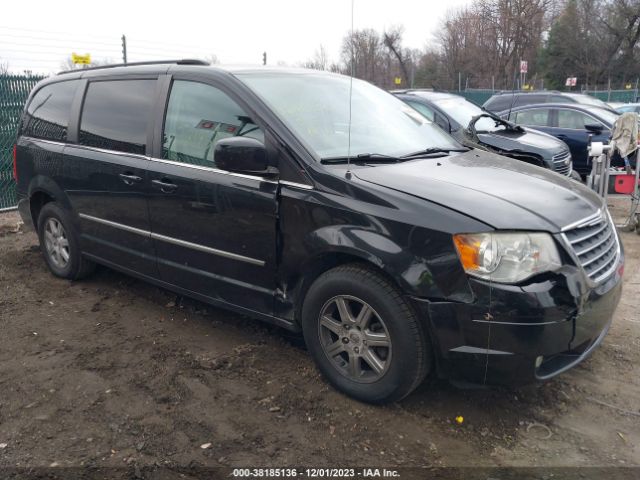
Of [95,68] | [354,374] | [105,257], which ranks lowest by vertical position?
[354,374]

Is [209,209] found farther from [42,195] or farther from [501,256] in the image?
[42,195]

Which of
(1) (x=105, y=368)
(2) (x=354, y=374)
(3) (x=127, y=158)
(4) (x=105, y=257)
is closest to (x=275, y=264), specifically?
(2) (x=354, y=374)

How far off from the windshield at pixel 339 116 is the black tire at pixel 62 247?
2339mm

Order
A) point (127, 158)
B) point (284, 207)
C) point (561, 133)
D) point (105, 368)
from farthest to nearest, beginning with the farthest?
point (561, 133)
point (127, 158)
point (105, 368)
point (284, 207)

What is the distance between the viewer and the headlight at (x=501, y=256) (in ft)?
8.64

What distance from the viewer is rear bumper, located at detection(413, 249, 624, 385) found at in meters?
2.61

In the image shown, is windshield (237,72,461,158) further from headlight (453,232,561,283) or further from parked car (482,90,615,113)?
parked car (482,90,615,113)

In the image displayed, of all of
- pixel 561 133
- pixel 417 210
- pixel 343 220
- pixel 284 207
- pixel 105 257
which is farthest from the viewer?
pixel 561 133

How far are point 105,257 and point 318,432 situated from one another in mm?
2601

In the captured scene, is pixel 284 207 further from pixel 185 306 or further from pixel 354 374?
pixel 185 306

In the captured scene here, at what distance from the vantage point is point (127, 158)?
414cm

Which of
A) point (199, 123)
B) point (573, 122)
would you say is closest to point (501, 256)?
point (199, 123)

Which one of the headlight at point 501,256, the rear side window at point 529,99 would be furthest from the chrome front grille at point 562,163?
the headlight at point 501,256

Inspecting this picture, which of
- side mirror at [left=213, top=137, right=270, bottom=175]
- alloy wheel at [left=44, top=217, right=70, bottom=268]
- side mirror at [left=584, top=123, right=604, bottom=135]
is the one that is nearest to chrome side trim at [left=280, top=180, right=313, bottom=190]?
side mirror at [left=213, top=137, right=270, bottom=175]
